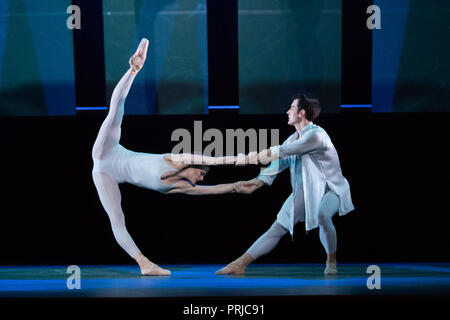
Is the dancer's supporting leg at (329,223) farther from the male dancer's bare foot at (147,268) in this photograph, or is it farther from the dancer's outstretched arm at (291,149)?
the male dancer's bare foot at (147,268)

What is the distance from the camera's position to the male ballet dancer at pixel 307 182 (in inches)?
149

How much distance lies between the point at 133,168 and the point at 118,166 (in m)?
0.11

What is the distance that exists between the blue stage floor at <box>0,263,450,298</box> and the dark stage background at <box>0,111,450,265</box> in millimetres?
319

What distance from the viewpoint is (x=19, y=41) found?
463 centimetres

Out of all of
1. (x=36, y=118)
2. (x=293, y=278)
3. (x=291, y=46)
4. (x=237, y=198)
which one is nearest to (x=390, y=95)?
(x=291, y=46)

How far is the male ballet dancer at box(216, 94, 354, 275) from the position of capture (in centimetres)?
378

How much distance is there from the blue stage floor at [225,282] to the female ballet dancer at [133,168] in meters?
0.36

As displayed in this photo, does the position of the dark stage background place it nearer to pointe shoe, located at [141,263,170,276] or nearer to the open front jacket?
the open front jacket

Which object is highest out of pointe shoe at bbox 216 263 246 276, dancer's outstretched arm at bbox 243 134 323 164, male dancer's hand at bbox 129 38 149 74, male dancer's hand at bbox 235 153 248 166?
male dancer's hand at bbox 129 38 149 74

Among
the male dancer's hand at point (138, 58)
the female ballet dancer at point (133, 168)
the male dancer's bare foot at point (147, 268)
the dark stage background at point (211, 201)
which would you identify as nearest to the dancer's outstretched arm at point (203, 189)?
→ the female ballet dancer at point (133, 168)

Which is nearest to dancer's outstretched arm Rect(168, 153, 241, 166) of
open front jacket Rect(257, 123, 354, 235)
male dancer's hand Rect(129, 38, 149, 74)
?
open front jacket Rect(257, 123, 354, 235)

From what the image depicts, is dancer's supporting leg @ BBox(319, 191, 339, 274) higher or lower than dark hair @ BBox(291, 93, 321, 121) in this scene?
lower

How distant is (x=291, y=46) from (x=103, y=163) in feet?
6.07

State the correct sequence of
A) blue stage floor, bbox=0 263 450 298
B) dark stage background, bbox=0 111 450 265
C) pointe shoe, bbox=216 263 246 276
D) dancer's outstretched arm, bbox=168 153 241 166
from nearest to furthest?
blue stage floor, bbox=0 263 450 298
dancer's outstretched arm, bbox=168 153 241 166
pointe shoe, bbox=216 263 246 276
dark stage background, bbox=0 111 450 265
